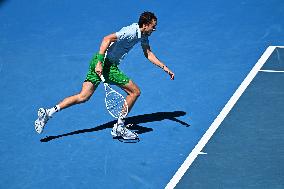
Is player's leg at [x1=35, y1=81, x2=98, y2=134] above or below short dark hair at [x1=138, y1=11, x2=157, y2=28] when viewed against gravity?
below

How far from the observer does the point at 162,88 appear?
10758 mm

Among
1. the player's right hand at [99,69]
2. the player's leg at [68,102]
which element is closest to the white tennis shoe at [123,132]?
the player's leg at [68,102]

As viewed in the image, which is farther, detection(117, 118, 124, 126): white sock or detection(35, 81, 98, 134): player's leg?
detection(117, 118, 124, 126): white sock

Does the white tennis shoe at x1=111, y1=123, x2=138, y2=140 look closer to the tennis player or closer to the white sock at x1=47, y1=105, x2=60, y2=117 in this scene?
the tennis player

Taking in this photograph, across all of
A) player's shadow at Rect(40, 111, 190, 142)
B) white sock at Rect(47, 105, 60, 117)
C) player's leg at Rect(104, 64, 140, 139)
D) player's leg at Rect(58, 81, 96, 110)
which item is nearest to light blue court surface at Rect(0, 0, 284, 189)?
player's shadow at Rect(40, 111, 190, 142)

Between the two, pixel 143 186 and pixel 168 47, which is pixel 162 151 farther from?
pixel 168 47

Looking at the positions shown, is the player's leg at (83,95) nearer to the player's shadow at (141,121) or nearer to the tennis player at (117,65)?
the tennis player at (117,65)

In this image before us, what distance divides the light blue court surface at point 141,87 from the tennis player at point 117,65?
0.30m

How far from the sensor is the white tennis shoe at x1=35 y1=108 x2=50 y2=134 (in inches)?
366

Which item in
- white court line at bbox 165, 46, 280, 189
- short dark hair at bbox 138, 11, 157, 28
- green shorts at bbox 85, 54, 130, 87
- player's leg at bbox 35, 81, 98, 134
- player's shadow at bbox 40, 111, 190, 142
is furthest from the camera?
player's shadow at bbox 40, 111, 190, 142

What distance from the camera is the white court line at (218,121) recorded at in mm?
8417

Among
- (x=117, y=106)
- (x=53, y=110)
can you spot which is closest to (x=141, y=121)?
(x=117, y=106)

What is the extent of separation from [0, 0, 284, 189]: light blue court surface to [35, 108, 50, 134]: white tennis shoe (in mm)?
198

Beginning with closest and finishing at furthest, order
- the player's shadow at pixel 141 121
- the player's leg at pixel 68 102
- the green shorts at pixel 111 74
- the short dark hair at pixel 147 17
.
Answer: the short dark hair at pixel 147 17 < the green shorts at pixel 111 74 < the player's leg at pixel 68 102 < the player's shadow at pixel 141 121
